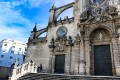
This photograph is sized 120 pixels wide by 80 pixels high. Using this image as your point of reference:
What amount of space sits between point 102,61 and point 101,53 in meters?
0.91

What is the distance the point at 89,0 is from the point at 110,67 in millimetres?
8625

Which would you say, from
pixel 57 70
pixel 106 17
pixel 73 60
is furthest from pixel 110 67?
pixel 57 70

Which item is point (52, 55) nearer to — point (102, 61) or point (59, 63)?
point (59, 63)

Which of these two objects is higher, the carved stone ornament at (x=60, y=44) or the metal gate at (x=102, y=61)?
the carved stone ornament at (x=60, y=44)

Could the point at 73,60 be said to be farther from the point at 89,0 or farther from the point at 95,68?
the point at 89,0

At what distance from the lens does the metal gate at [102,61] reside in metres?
13.5

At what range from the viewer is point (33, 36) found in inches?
820

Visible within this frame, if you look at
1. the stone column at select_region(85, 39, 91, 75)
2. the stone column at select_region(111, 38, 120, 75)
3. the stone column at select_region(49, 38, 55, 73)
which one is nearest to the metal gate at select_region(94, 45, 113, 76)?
the stone column at select_region(111, 38, 120, 75)

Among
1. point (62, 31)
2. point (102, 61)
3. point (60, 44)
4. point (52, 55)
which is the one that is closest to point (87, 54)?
point (102, 61)

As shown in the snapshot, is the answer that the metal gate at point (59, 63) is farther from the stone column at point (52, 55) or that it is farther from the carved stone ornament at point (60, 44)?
the carved stone ornament at point (60, 44)

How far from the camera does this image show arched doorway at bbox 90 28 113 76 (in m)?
13.7

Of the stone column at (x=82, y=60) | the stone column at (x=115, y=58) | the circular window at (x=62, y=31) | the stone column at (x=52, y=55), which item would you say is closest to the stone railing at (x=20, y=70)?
the stone column at (x=52, y=55)

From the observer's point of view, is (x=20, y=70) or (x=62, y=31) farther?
(x=62, y=31)

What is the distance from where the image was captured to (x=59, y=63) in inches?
658
